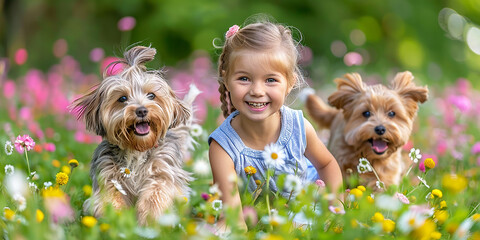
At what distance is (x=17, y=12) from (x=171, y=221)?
7.88m

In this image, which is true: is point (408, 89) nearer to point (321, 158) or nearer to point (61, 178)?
point (321, 158)

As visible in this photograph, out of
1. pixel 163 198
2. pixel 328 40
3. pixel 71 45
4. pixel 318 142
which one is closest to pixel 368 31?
pixel 328 40

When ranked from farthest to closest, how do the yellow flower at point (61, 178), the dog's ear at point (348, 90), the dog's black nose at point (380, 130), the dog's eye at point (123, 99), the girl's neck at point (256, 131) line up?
1. the dog's ear at point (348, 90)
2. the dog's black nose at point (380, 130)
3. the girl's neck at point (256, 131)
4. the dog's eye at point (123, 99)
5. the yellow flower at point (61, 178)

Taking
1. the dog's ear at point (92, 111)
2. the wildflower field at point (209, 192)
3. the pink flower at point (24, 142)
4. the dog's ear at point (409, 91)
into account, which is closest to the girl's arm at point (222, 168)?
the wildflower field at point (209, 192)

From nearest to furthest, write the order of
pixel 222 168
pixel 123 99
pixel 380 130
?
1. pixel 123 99
2. pixel 222 168
3. pixel 380 130

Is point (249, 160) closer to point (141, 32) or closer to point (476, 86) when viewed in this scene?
point (141, 32)

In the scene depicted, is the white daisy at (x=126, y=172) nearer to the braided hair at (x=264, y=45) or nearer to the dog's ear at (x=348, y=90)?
the braided hair at (x=264, y=45)

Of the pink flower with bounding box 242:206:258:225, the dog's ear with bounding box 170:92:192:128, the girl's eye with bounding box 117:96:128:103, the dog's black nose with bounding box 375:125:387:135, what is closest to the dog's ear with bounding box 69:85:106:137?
the girl's eye with bounding box 117:96:128:103

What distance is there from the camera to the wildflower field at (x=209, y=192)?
228cm

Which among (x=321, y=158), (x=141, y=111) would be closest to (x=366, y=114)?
(x=321, y=158)

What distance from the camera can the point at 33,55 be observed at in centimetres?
1080

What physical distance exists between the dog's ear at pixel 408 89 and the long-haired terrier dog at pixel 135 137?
5.71 ft

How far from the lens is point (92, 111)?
3.04 m

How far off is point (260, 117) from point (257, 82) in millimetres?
212
